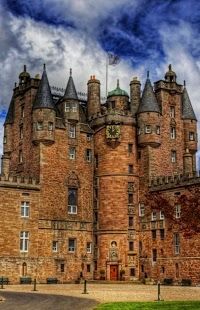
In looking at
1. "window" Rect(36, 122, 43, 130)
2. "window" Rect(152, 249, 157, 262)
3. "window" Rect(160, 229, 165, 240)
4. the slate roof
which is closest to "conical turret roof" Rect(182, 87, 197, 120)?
the slate roof

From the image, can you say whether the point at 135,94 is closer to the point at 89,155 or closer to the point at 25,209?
the point at 89,155

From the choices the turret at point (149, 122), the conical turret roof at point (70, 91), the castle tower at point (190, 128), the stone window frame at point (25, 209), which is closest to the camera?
the stone window frame at point (25, 209)

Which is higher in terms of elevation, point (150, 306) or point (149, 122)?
point (149, 122)

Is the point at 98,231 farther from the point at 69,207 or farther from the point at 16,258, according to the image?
the point at 16,258

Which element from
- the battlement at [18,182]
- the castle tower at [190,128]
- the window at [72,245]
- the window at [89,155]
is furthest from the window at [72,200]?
the castle tower at [190,128]

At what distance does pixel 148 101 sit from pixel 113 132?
21.0 feet

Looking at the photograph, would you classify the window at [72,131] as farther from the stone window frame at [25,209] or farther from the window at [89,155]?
the stone window frame at [25,209]

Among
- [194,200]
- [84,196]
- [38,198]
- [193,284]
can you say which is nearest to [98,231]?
[84,196]

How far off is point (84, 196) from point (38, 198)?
733cm

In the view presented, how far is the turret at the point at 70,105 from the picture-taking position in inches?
2874

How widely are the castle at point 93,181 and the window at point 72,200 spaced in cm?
14

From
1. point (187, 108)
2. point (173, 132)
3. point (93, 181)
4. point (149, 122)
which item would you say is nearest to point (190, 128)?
point (187, 108)

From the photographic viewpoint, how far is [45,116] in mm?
70688

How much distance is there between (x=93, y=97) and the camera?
77625mm
